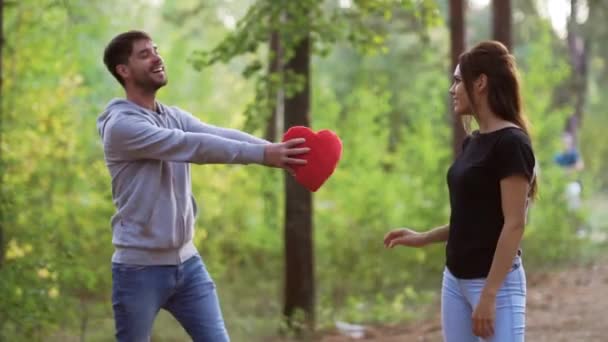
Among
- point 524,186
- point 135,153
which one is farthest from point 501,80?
point 135,153

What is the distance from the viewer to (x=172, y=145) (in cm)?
380

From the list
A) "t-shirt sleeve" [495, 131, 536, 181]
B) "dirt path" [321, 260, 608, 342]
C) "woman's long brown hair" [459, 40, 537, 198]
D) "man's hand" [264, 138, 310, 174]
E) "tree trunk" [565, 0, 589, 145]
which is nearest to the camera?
"t-shirt sleeve" [495, 131, 536, 181]

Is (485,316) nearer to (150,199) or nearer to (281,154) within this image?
(281,154)

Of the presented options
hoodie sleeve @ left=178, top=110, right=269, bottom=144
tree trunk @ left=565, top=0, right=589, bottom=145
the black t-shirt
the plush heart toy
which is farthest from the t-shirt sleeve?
tree trunk @ left=565, top=0, right=589, bottom=145

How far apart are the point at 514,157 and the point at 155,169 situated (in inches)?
60.0

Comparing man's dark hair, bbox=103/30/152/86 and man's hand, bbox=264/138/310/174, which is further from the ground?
man's dark hair, bbox=103/30/152/86

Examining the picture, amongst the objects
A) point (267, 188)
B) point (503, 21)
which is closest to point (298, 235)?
point (267, 188)

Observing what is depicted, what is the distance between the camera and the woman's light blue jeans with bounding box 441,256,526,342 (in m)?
3.47

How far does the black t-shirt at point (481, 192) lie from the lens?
3.42 meters

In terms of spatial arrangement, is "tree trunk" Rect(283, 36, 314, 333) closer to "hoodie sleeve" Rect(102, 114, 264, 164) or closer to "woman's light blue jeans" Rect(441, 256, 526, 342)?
"hoodie sleeve" Rect(102, 114, 264, 164)

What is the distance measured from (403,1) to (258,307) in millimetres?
5185

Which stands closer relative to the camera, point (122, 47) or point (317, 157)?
point (317, 157)

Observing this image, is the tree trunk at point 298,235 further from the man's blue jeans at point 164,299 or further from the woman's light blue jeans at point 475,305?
the woman's light blue jeans at point 475,305

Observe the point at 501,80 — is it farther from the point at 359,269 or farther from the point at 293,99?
the point at 359,269
